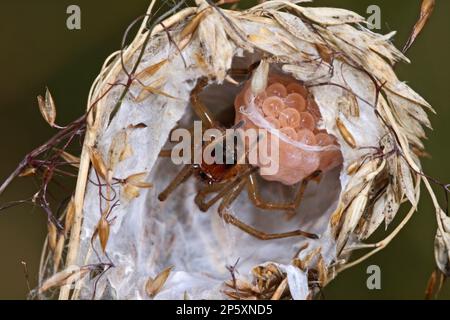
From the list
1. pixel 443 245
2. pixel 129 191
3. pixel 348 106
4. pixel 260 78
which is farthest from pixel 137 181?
pixel 443 245

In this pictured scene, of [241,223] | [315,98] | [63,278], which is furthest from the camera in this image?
[241,223]

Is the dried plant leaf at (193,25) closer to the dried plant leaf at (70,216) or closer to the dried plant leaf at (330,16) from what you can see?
the dried plant leaf at (330,16)

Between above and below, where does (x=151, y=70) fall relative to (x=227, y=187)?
above

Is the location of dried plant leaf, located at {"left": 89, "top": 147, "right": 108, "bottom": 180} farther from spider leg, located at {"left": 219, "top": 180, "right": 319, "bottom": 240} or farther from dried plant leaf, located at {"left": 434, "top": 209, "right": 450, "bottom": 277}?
dried plant leaf, located at {"left": 434, "top": 209, "right": 450, "bottom": 277}

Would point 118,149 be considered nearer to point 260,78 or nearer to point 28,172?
point 28,172

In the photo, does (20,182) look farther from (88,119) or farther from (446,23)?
(446,23)

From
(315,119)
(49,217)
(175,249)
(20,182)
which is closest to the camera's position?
(49,217)

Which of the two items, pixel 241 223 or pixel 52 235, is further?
pixel 241 223

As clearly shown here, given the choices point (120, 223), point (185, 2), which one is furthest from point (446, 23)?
point (120, 223)
